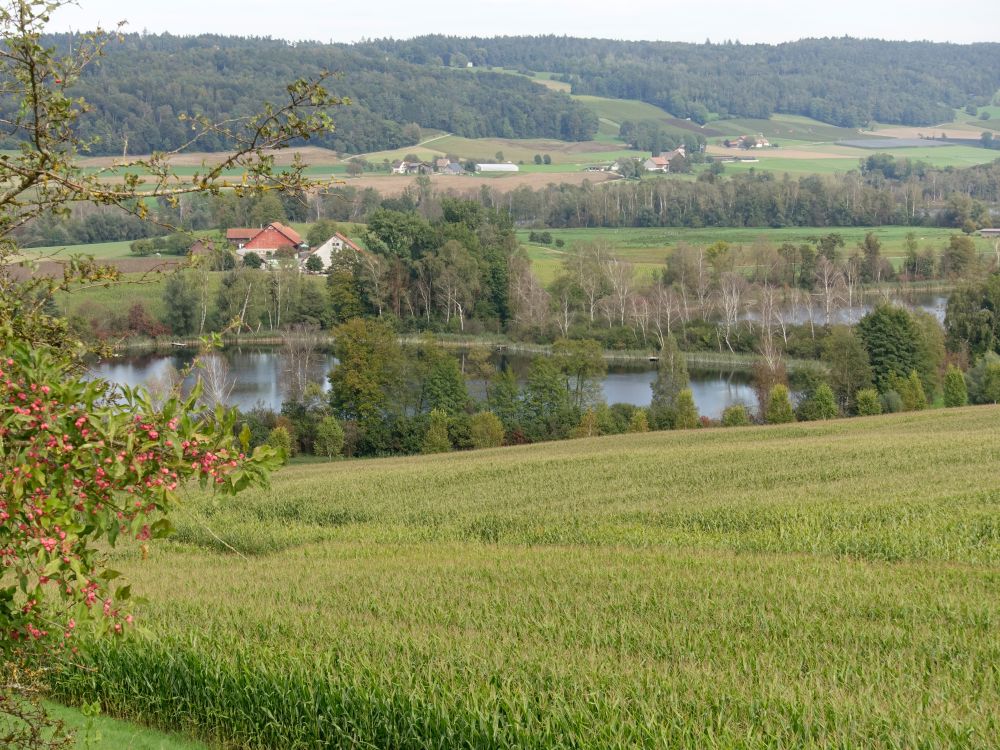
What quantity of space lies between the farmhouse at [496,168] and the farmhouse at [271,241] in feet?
218

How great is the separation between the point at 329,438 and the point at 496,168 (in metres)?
118

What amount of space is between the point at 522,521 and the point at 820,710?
38.8 ft

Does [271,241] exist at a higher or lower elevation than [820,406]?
higher

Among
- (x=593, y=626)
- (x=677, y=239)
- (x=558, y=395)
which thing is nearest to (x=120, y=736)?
(x=593, y=626)

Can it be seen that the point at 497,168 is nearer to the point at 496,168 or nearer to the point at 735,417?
the point at 496,168

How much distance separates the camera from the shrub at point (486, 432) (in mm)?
45875

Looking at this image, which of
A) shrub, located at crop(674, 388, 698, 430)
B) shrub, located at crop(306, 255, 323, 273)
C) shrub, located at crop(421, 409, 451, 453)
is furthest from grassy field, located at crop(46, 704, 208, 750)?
shrub, located at crop(306, 255, 323, 273)

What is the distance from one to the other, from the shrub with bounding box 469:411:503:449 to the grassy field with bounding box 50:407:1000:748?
2489cm

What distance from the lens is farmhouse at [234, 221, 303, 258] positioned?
3467 inches

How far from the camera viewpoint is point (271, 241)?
91.0m

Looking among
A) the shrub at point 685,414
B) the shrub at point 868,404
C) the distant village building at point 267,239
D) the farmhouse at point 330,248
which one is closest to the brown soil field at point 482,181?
the distant village building at point 267,239

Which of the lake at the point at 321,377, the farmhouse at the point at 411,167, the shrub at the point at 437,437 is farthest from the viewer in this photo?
the farmhouse at the point at 411,167

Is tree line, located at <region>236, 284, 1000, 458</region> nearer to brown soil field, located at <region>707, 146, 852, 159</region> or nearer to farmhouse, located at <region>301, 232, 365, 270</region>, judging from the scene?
farmhouse, located at <region>301, 232, 365, 270</region>

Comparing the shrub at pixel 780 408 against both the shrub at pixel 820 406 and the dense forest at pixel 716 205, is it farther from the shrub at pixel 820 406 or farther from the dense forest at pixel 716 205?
the dense forest at pixel 716 205
